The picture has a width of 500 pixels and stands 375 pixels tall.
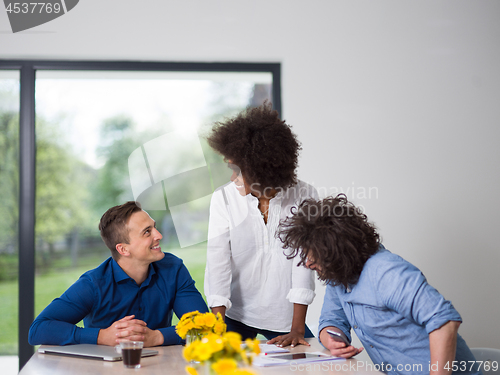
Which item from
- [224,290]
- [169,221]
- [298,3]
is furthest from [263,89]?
[224,290]

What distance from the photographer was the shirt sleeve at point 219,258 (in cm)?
182

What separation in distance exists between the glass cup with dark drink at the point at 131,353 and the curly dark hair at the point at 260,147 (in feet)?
2.47

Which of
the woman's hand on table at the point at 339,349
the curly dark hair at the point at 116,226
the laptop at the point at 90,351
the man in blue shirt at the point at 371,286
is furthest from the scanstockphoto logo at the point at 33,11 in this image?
the woman's hand on table at the point at 339,349

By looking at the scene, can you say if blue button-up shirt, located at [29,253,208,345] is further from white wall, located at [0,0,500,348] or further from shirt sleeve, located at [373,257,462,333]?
white wall, located at [0,0,500,348]

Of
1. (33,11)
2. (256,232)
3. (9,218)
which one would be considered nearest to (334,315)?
(256,232)

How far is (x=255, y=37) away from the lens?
280 centimetres

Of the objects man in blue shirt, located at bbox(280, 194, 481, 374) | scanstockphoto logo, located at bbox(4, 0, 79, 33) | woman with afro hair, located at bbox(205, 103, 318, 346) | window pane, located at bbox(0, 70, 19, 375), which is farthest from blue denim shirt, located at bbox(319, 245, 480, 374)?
scanstockphoto logo, located at bbox(4, 0, 79, 33)

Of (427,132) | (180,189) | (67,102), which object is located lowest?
(180,189)

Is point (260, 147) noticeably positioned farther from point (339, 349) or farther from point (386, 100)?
point (386, 100)

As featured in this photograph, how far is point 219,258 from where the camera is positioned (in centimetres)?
186

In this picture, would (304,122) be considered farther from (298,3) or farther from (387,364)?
(387,364)

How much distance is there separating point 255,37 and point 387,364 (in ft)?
6.75

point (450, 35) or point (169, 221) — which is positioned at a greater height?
point (450, 35)

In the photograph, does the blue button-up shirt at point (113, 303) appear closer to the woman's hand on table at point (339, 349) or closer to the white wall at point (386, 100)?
the woman's hand on table at point (339, 349)
